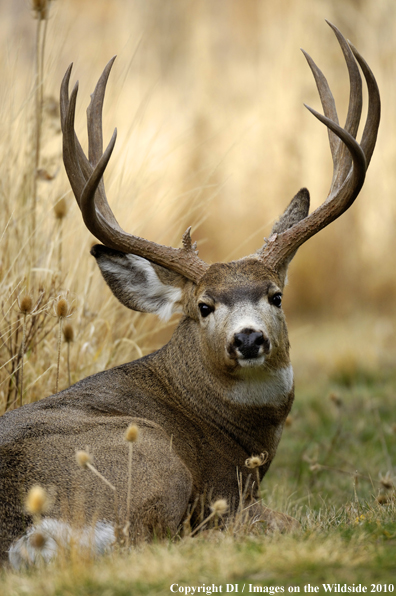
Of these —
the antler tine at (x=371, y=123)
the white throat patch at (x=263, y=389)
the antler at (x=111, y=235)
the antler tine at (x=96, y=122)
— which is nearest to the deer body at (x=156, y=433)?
the white throat patch at (x=263, y=389)

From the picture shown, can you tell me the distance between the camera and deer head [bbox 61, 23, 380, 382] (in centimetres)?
438

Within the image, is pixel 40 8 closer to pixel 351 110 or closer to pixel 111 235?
pixel 111 235

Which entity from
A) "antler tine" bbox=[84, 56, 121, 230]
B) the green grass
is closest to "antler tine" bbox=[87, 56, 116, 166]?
"antler tine" bbox=[84, 56, 121, 230]

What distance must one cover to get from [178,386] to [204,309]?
55 centimetres

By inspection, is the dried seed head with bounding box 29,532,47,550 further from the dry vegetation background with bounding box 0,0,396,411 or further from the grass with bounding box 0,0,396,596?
the dry vegetation background with bounding box 0,0,396,411

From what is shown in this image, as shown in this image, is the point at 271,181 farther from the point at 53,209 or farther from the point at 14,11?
the point at 53,209

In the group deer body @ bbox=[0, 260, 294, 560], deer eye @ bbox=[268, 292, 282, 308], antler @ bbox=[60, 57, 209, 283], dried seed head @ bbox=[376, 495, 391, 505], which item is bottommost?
dried seed head @ bbox=[376, 495, 391, 505]

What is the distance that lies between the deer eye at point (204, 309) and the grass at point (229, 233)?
103cm

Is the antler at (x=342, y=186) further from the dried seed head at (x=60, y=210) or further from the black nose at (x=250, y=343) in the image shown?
the dried seed head at (x=60, y=210)

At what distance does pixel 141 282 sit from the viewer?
5.14m

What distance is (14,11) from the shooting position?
16656 mm

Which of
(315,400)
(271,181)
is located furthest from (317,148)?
(315,400)

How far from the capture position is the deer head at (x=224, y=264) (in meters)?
4.38

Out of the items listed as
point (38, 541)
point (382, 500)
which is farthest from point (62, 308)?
point (382, 500)
